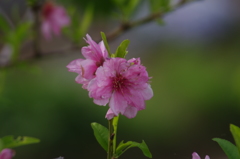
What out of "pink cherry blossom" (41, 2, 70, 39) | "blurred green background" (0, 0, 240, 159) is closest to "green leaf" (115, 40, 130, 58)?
"pink cherry blossom" (41, 2, 70, 39)

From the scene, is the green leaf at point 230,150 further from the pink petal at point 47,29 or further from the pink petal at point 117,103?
the pink petal at point 47,29

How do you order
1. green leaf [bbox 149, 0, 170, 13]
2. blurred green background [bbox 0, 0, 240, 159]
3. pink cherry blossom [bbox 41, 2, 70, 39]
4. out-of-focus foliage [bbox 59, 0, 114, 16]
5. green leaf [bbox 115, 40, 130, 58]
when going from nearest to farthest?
green leaf [bbox 115, 40, 130, 58] → green leaf [bbox 149, 0, 170, 13] → pink cherry blossom [bbox 41, 2, 70, 39] → blurred green background [bbox 0, 0, 240, 159] → out-of-focus foliage [bbox 59, 0, 114, 16]

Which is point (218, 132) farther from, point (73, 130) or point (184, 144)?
point (73, 130)

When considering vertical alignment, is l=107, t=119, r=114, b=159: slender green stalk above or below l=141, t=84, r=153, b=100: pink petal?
below

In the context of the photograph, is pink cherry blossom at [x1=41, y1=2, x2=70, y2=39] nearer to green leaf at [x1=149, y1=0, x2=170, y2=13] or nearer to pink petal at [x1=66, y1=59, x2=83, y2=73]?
green leaf at [x1=149, y1=0, x2=170, y2=13]

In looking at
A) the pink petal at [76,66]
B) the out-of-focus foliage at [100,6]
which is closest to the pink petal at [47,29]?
the pink petal at [76,66]

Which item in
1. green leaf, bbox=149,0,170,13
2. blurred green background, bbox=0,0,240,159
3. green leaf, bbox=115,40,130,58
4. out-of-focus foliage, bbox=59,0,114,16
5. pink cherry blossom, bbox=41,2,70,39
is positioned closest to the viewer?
green leaf, bbox=115,40,130,58
